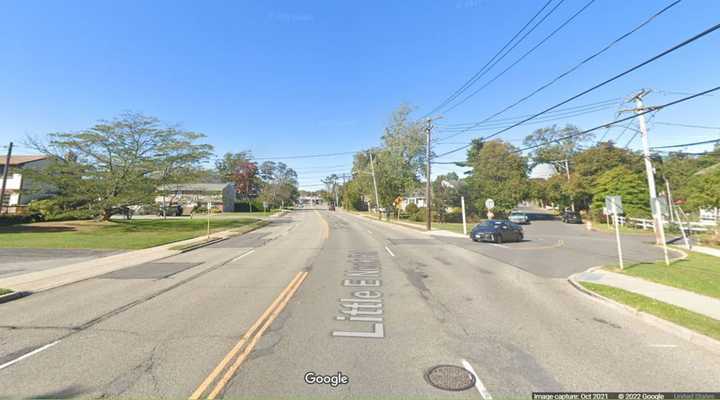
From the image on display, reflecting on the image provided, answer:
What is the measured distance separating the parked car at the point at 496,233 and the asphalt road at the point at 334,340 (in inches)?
403

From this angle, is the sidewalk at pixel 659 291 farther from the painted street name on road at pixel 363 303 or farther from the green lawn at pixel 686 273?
the painted street name on road at pixel 363 303

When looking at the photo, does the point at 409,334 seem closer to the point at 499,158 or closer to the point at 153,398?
the point at 153,398

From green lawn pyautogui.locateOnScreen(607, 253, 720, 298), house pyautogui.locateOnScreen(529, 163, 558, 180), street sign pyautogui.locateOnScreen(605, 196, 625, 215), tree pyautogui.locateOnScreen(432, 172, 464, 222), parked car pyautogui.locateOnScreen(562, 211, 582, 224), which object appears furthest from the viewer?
house pyautogui.locateOnScreen(529, 163, 558, 180)

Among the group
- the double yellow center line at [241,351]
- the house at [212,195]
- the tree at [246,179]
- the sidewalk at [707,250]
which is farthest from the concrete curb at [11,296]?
the tree at [246,179]

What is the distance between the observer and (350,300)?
6719 millimetres

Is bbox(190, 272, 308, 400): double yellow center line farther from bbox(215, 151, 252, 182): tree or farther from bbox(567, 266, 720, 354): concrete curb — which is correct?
bbox(215, 151, 252, 182): tree

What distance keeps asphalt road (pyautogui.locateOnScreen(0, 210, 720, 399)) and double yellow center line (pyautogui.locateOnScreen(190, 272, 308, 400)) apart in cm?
5

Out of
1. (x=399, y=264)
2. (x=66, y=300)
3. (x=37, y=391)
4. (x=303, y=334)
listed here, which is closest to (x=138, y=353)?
(x=37, y=391)

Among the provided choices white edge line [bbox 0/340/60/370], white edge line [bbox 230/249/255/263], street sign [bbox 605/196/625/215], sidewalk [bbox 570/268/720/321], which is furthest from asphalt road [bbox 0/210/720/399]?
street sign [bbox 605/196/625/215]

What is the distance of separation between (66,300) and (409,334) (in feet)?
28.1

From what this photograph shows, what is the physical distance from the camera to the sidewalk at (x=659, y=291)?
612 centimetres

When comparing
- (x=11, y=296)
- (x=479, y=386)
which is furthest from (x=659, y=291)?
(x=11, y=296)

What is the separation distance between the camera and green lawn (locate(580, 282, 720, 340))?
4938mm

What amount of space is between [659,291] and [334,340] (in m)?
8.83
